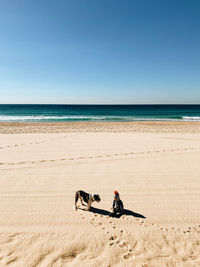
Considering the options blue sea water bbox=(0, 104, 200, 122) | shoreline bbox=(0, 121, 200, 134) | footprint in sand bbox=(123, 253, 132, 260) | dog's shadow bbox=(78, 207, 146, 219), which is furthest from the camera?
blue sea water bbox=(0, 104, 200, 122)

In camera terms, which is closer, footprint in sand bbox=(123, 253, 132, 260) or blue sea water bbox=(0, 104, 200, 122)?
footprint in sand bbox=(123, 253, 132, 260)

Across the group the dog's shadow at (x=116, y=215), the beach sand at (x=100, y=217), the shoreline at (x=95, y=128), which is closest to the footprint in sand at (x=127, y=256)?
the beach sand at (x=100, y=217)

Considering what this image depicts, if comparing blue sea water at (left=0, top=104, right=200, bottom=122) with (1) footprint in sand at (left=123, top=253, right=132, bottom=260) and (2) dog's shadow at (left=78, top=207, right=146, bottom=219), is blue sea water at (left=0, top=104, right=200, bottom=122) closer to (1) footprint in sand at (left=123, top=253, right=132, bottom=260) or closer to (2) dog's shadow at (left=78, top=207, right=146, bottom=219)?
(2) dog's shadow at (left=78, top=207, right=146, bottom=219)

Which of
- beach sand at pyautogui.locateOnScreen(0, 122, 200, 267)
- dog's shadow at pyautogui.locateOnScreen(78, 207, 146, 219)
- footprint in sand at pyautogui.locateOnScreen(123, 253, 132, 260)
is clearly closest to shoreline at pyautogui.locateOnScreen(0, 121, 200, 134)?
beach sand at pyautogui.locateOnScreen(0, 122, 200, 267)

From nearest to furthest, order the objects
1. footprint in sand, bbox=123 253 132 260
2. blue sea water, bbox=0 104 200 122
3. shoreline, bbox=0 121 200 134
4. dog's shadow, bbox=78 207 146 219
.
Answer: footprint in sand, bbox=123 253 132 260
dog's shadow, bbox=78 207 146 219
shoreline, bbox=0 121 200 134
blue sea water, bbox=0 104 200 122

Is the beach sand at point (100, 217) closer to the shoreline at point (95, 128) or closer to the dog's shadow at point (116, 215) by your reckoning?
the dog's shadow at point (116, 215)

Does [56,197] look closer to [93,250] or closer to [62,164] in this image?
[93,250]

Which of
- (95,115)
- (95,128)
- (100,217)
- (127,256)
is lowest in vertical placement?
(127,256)

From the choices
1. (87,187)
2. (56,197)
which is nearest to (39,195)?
(56,197)

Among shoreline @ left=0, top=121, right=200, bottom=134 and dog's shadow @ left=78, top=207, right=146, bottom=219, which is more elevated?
shoreline @ left=0, top=121, right=200, bottom=134

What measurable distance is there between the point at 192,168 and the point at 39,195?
623cm

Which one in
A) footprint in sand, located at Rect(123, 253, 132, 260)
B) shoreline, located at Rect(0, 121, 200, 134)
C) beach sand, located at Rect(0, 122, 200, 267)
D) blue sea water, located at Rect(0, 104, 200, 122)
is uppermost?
blue sea water, located at Rect(0, 104, 200, 122)

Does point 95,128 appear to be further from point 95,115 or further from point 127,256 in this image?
point 95,115

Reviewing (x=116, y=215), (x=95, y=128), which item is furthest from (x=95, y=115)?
(x=116, y=215)
